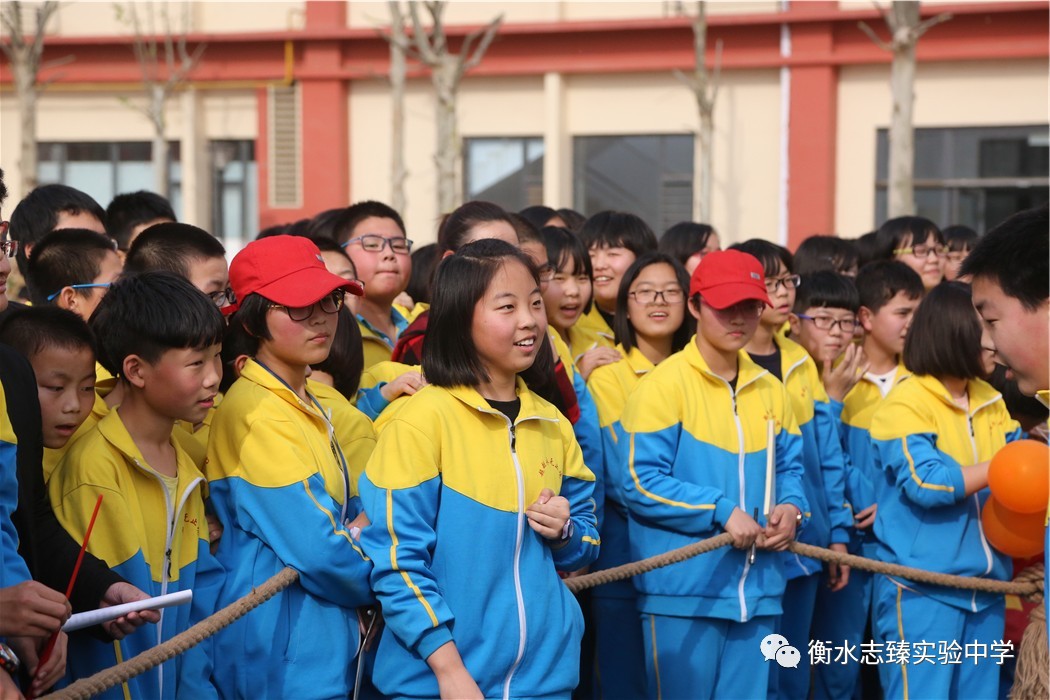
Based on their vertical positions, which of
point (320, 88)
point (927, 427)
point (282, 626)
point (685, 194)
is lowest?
point (282, 626)

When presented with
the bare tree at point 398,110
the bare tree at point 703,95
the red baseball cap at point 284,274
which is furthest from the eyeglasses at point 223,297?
the bare tree at point 703,95

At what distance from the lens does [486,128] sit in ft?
48.9

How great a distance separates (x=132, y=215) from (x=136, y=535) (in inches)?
99.1

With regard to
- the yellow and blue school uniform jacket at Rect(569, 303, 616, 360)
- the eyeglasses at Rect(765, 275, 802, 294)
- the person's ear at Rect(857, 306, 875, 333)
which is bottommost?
the yellow and blue school uniform jacket at Rect(569, 303, 616, 360)

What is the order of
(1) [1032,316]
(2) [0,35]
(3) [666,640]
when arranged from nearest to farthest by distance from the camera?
(1) [1032,316], (3) [666,640], (2) [0,35]

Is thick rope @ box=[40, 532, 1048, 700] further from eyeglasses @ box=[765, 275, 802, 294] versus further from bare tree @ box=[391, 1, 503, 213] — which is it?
bare tree @ box=[391, 1, 503, 213]

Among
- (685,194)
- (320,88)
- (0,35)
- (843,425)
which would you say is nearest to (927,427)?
(843,425)

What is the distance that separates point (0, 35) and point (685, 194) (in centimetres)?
885

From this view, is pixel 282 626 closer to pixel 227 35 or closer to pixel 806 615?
pixel 806 615

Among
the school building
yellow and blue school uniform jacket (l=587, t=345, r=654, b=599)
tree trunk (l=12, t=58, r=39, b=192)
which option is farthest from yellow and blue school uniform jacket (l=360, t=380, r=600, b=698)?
tree trunk (l=12, t=58, r=39, b=192)

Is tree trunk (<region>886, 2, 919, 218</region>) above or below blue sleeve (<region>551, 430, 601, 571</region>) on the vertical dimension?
above

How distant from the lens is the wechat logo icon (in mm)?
3430

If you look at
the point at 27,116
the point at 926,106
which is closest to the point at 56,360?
the point at 27,116

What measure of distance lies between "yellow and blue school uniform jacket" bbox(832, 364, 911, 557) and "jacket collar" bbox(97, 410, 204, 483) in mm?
2540
